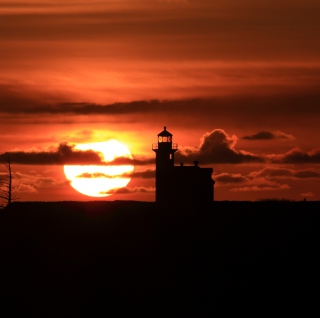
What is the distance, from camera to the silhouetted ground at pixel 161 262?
1863 inches

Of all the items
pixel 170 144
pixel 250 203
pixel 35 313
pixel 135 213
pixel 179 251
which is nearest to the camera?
pixel 35 313

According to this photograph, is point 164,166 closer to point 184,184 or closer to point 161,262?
point 184,184

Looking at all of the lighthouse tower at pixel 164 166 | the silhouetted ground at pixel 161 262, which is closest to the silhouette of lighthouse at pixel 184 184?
the lighthouse tower at pixel 164 166

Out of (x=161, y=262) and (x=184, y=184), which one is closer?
(x=161, y=262)

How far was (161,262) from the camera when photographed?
173 feet

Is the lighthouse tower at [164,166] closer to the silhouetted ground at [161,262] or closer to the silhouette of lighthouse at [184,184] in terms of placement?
the silhouette of lighthouse at [184,184]

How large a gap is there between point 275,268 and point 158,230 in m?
8.95

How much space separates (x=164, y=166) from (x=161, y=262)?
30617 millimetres

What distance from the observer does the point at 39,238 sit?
2298 inches

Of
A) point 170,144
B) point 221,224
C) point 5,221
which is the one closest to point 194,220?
point 221,224

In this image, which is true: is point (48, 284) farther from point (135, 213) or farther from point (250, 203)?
point (250, 203)

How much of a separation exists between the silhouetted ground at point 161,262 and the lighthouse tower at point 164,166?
14.3 meters

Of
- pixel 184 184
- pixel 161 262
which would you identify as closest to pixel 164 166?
pixel 184 184

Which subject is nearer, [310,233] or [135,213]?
[310,233]
